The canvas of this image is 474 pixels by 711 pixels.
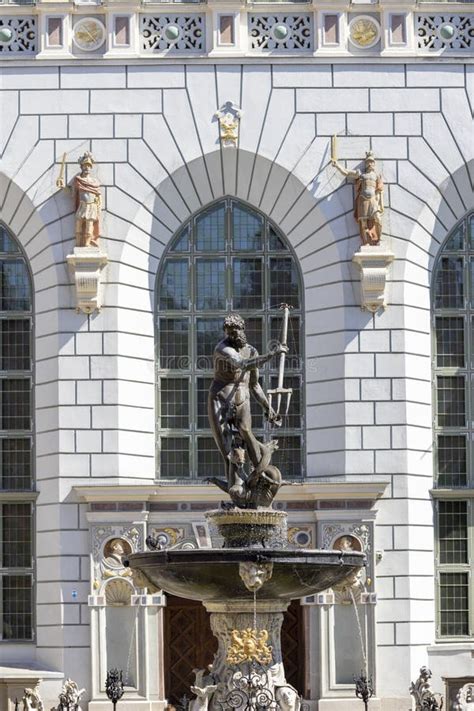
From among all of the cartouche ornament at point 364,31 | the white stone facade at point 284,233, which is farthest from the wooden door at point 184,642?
the cartouche ornament at point 364,31

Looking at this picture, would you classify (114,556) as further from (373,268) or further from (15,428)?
(373,268)

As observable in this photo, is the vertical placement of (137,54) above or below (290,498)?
above

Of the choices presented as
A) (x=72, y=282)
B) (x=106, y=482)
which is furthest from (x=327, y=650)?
(x=72, y=282)

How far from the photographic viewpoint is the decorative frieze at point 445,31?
128ft

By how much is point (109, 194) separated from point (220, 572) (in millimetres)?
14549

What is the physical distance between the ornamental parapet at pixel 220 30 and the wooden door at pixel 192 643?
35.3 feet

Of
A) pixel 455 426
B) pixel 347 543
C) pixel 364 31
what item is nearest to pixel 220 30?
pixel 364 31

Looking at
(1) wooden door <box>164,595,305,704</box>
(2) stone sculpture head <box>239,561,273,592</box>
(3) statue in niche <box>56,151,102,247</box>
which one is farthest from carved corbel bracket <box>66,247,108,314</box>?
(2) stone sculpture head <box>239,561,273,592</box>

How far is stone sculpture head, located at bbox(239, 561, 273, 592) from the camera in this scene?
2505 cm

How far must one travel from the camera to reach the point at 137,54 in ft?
127

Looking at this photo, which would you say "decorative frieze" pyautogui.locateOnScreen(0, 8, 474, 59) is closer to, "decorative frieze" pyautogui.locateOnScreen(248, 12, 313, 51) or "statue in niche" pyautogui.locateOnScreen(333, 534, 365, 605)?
"decorative frieze" pyautogui.locateOnScreen(248, 12, 313, 51)

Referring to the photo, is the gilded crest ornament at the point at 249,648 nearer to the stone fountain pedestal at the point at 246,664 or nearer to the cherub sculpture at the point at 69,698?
the stone fountain pedestal at the point at 246,664

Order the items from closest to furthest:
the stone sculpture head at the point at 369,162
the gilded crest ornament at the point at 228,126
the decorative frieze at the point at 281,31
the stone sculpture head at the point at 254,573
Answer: the stone sculpture head at the point at 254,573, the stone sculpture head at the point at 369,162, the gilded crest ornament at the point at 228,126, the decorative frieze at the point at 281,31

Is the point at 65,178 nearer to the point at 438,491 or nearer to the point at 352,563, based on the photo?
the point at 438,491
